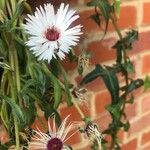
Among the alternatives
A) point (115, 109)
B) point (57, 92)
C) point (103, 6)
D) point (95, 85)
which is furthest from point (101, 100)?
point (57, 92)

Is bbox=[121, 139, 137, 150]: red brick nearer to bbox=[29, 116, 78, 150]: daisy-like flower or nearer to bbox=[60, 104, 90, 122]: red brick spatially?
bbox=[60, 104, 90, 122]: red brick

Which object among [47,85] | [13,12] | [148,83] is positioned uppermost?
[13,12]

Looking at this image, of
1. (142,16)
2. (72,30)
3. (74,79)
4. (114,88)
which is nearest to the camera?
(72,30)

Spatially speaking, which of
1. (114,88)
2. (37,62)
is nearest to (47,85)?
(37,62)

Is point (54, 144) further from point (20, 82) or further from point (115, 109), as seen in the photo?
point (115, 109)

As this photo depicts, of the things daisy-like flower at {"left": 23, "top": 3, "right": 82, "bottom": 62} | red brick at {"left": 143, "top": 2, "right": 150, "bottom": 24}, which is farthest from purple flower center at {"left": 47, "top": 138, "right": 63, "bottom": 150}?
red brick at {"left": 143, "top": 2, "right": 150, "bottom": 24}

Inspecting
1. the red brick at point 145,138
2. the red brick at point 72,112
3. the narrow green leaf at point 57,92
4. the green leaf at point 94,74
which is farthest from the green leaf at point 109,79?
the red brick at point 145,138

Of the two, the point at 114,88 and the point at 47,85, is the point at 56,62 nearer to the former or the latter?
the point at 47,85

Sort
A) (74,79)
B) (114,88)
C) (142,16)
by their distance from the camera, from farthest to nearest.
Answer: (142,16) < (74,79) < (114,88)
